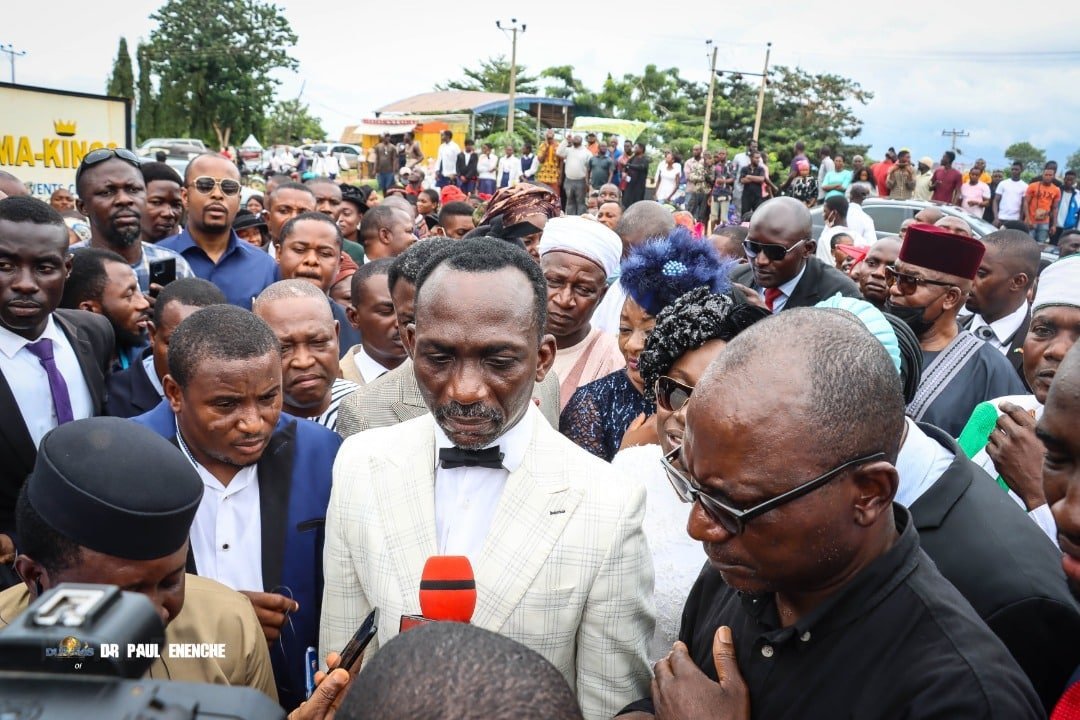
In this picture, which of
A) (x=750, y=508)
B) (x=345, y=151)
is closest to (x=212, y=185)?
(x=750, y=508)

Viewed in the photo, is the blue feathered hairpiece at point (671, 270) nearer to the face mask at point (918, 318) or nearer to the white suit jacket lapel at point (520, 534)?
the face mask at point (918, 318)

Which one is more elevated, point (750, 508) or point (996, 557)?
point (750, 508)

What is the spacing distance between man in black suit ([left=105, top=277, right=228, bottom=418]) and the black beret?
1.70 meters

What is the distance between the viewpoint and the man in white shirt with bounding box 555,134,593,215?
69.8 ft

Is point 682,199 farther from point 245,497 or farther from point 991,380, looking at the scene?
point 245,497

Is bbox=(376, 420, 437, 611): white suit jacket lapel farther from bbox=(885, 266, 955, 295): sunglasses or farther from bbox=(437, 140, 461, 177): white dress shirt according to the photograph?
bbox=(437, 140, 461, 177): white dress shirt

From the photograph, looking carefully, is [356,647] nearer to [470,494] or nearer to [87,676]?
[470,494]

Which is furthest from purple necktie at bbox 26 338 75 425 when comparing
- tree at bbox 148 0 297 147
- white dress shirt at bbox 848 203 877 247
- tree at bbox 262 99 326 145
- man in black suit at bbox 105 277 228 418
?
tree at bbox 262 99 326 145

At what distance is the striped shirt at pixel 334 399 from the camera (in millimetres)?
3785

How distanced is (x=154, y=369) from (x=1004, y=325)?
5.23 meters

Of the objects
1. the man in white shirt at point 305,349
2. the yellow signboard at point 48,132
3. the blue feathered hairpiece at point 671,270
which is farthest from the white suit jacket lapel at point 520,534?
the yellow signboard at point 48,132

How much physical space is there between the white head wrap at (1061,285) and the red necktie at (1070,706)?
7.25 feet

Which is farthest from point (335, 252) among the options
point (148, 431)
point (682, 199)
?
point (682, 199)

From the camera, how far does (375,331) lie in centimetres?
454
